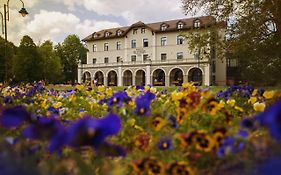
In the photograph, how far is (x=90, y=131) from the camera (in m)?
1.21

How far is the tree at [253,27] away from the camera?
47.0ft

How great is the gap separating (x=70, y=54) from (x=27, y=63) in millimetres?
22011

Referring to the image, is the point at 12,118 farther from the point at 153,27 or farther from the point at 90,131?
the point at 153,27

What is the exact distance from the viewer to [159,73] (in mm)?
48750

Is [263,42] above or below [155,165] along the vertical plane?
above

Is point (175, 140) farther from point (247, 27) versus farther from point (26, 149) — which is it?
point (247, 27)

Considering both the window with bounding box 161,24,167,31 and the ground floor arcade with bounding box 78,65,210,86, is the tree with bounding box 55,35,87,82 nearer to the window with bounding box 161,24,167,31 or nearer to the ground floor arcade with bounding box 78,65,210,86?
the ground floor arcade with bounding box 78,65,210,86

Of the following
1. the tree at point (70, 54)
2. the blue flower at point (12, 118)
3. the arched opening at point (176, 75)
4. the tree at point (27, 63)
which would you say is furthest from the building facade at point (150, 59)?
the blue flower at point (12, 118)

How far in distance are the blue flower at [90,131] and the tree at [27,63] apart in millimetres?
46497

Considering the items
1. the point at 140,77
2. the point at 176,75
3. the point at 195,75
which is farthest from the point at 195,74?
the point at 140,77

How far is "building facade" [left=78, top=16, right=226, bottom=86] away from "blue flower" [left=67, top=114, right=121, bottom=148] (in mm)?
42490

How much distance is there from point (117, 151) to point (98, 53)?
53.5 m

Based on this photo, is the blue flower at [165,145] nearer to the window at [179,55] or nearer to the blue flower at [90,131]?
the blue flower at [90,131]

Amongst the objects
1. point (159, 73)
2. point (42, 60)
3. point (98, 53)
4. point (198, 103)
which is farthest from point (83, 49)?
point (198, 103)
